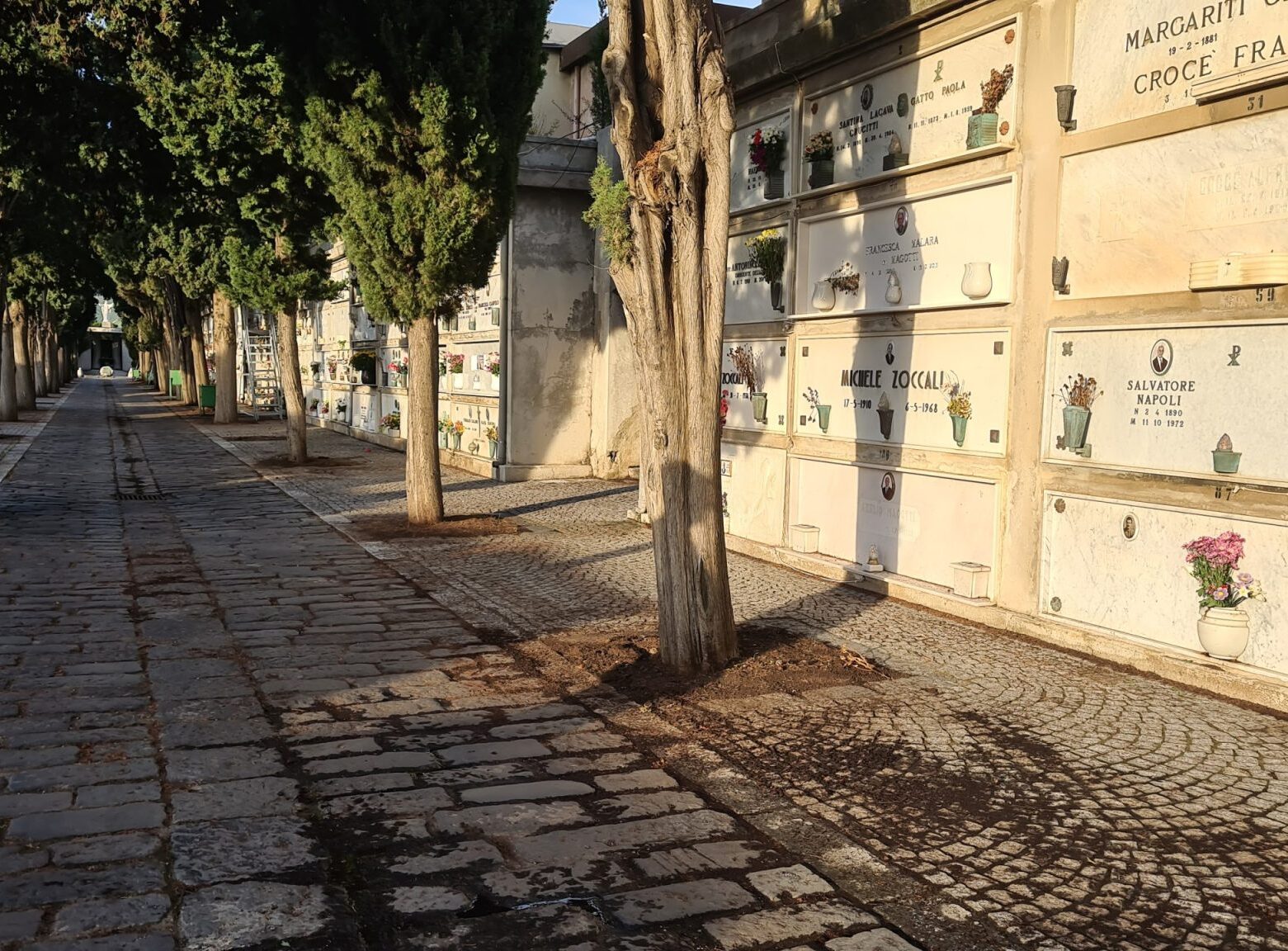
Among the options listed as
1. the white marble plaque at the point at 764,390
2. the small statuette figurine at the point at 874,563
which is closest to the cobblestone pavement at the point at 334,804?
the small statuette figurine at the point at 874,563

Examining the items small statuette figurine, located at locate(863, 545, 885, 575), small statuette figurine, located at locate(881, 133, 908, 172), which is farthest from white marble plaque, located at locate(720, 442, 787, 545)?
small statuette figurine, located at locate(881, 133, 908, 172)

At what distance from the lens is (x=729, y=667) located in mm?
6672

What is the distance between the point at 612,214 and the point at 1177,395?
360 cm

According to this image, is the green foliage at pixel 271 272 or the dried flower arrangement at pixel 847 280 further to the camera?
the green foliage at pixel 271 272

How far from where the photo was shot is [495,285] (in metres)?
17.9

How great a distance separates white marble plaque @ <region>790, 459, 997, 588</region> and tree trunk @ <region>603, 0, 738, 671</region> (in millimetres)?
2562

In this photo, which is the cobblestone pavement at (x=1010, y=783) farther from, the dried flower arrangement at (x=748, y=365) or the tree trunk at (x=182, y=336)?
the tree trunk at (x=182, y=336)

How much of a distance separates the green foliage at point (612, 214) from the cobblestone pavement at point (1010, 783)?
102 inches

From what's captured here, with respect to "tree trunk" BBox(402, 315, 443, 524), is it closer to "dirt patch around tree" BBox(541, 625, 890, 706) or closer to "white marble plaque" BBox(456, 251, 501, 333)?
"white marble plaque" BBox(456, 251, 501, 333)

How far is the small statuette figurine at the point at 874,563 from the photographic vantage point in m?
9.42

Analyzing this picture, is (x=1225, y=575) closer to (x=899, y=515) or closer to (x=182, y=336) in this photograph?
(x=899, y=515)

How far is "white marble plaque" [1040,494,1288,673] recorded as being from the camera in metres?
6.23

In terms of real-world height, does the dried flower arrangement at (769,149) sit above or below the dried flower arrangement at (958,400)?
above

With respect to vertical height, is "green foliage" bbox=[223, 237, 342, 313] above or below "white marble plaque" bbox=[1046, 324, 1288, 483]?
above
